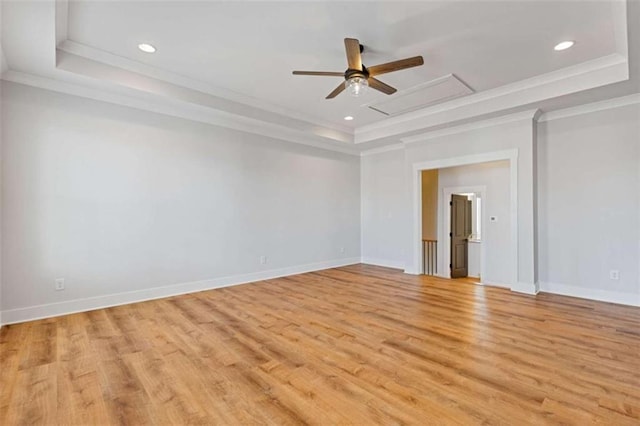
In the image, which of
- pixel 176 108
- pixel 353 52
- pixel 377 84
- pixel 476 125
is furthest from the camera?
pixel 476 125

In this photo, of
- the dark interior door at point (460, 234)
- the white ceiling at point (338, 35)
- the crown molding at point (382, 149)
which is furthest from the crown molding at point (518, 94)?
the dark interior door at point (460, 234)

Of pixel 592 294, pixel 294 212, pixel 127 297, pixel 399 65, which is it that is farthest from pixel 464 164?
pixel 127 297

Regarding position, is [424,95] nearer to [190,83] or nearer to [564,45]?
[564,45]

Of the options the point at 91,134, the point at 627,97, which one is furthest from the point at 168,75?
the point at 627,97

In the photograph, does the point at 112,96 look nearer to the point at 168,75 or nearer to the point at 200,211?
the point at 168,75

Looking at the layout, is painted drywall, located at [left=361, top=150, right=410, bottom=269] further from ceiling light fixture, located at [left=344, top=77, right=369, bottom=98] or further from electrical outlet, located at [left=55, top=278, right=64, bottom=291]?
electrical outlet, located at [left=55, top=278, right=64, bottom=291]

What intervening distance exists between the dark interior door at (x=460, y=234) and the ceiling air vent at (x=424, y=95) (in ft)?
9.08

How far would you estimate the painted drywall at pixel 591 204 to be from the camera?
4.10 metres

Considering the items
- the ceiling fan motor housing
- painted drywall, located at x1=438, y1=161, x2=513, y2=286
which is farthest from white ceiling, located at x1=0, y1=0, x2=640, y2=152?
painted drywall, located at x1=438, y1=161, x2=513, y2=286

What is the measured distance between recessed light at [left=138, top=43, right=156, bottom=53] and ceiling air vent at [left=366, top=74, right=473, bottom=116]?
318 cm

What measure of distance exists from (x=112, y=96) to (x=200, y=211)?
198cm

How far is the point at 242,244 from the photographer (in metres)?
5.50

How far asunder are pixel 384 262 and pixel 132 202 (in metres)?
5.25

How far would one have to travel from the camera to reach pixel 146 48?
3361 mm
